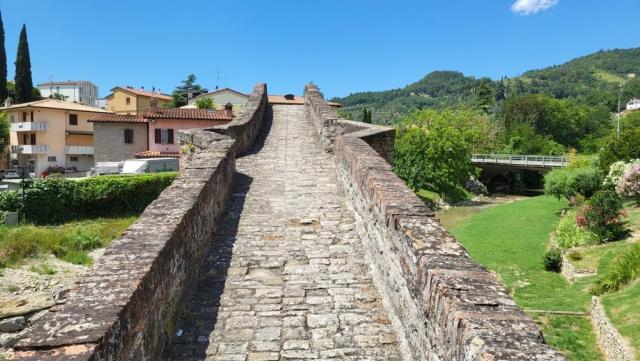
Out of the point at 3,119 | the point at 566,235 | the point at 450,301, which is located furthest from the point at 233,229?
the point at 3,119

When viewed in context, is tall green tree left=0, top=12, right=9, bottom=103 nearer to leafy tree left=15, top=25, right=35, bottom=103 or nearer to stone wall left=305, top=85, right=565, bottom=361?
leafy tree left=15, top=25, right=35, bottom=103

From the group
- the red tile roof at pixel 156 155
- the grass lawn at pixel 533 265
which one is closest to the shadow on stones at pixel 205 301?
the grass lawn at pixel 533 265

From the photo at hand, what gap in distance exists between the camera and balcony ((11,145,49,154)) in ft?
140

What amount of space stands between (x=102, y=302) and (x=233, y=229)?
3.67 meters

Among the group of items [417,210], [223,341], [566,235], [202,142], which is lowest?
[566,235]

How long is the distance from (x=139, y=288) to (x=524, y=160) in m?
55.5

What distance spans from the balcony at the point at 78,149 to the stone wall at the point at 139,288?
1716 inches

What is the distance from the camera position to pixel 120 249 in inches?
166

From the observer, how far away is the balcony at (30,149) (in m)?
42.8

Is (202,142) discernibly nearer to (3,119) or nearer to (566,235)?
(566,235)

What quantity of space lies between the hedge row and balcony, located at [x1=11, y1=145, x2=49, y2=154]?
74.9 feet

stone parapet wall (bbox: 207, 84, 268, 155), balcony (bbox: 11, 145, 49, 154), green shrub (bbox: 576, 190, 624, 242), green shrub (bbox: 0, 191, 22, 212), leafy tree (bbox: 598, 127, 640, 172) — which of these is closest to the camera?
stone parapet wall (bbox: 207, 84, 268, 155)

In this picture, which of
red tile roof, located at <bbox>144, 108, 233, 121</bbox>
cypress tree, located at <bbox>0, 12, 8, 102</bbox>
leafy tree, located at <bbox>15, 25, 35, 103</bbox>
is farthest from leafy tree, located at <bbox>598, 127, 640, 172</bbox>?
cypress tree, located at <bbox>0, 12, 8, 102</bbox>

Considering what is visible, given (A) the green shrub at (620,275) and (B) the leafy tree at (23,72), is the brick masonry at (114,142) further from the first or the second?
(A) the green shrub at (620,275)
